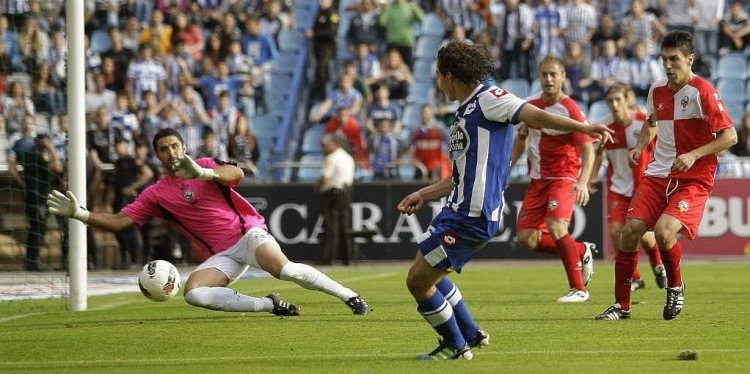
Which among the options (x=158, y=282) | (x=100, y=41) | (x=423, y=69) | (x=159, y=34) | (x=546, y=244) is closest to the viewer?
(x=158, y=282)

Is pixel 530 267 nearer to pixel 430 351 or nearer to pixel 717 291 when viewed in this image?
pixel 717 291

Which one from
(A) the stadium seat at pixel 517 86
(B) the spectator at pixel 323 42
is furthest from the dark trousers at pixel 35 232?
(A) the stadium seat at pixel 517 86

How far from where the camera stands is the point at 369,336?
34.0ft

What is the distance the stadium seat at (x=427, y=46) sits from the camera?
26.8 meters

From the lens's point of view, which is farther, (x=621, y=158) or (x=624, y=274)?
(x=621, y=158)

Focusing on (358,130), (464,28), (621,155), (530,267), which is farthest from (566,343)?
(464,28)

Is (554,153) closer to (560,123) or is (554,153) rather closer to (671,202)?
(671,202)

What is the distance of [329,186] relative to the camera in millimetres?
21906

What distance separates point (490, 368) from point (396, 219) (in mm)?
14047

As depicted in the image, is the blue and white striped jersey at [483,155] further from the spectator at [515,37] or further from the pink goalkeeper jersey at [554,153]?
the spectator at [515,37]

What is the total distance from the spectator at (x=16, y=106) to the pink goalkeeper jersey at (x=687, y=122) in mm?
9336

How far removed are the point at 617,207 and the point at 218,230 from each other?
15.2 feet

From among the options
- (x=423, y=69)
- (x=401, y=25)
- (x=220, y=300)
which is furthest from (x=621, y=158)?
(x=423, y=69)

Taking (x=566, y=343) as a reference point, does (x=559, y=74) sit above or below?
above
